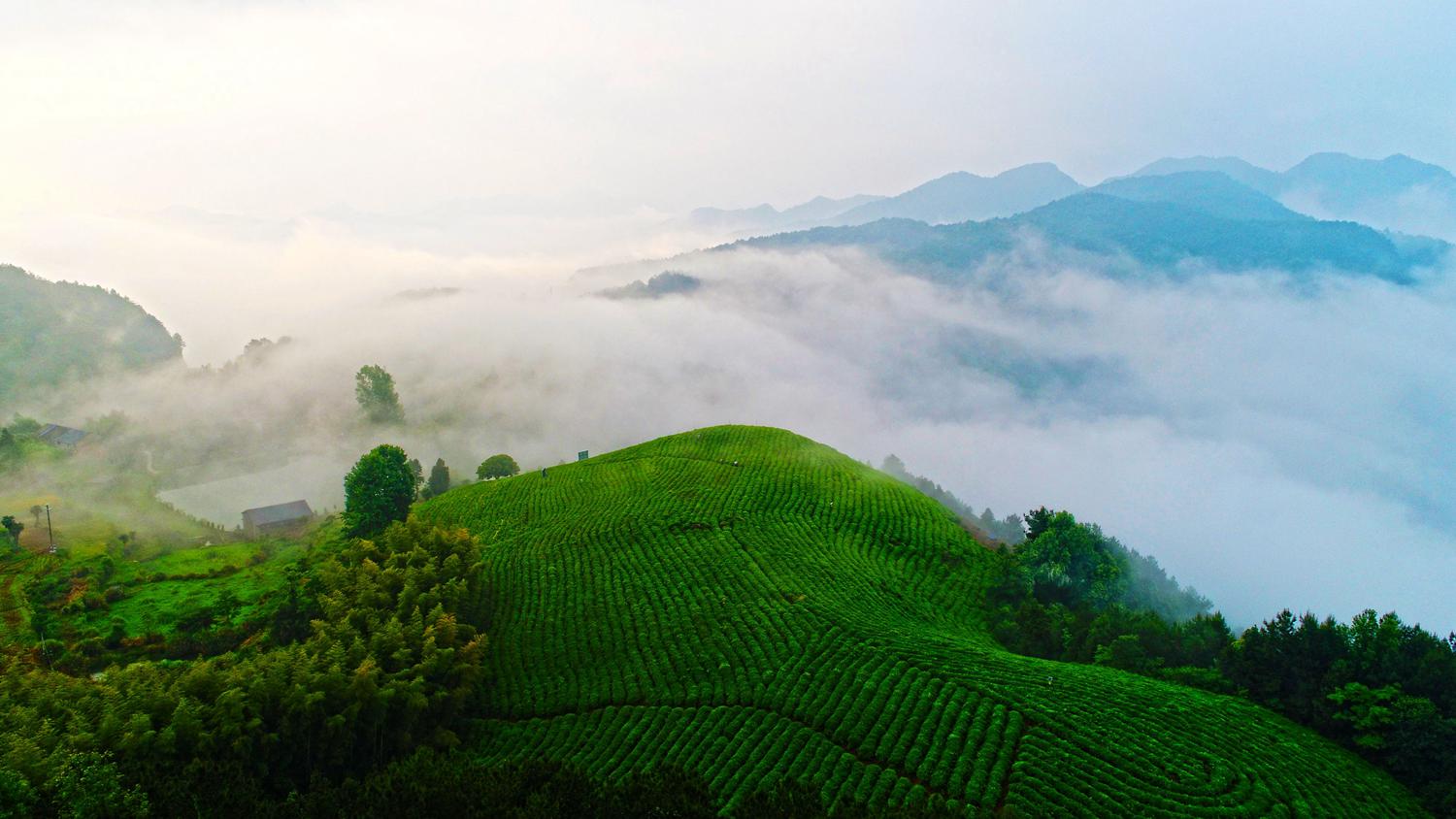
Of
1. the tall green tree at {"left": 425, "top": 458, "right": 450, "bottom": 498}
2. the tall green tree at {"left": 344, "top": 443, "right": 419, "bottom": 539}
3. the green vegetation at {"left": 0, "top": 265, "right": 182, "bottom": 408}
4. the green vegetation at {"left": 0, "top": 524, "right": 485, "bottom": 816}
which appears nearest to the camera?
the green vegetation at {"left": 0, "top": 524, "right": 485, "bottom": 816}

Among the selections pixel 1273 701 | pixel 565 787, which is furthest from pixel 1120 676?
pixel 565 787

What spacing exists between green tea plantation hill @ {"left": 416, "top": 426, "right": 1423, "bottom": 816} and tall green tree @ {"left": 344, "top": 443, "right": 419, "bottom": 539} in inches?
245

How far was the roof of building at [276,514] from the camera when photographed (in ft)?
215

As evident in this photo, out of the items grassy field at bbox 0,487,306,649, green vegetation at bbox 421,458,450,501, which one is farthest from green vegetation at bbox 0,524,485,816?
green vegetation at bbox 421,458,450,501

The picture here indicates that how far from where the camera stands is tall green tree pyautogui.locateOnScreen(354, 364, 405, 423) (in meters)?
109

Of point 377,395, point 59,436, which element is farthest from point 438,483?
point 59,436

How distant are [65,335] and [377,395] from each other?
5445 cm

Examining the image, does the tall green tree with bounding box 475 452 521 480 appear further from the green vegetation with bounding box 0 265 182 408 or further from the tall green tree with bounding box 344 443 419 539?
the green vegetation with bounding box 0 265 182 408

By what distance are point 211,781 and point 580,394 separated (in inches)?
5703

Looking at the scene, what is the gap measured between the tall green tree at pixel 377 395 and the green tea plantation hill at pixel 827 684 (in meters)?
68.3

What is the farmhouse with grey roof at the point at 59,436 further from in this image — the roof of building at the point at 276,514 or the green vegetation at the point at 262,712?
the green vegetation at the point at 262,712

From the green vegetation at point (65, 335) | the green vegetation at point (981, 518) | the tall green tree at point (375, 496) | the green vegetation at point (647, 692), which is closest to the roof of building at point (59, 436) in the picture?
the green vegetation at point (65, 335)

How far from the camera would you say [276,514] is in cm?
6644

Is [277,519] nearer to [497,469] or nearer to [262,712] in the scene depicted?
[497,469]
